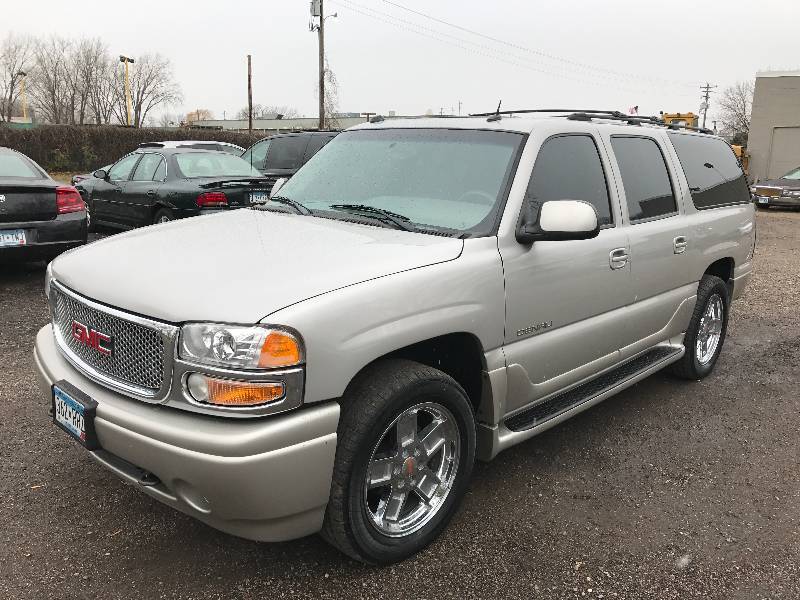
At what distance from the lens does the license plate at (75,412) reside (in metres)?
2.48

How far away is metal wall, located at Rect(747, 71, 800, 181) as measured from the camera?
103ft

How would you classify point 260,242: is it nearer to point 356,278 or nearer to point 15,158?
point 356,278

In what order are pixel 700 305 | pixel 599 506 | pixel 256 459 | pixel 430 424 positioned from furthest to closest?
pixel 700 305 < pixel 599 506 < pixel 430 424 < pixel 256 459

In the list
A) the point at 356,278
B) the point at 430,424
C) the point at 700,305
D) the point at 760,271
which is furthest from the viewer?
the point at 760,271

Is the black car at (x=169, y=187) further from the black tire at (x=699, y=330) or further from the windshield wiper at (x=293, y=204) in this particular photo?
the black tire at (x=699, y=330)

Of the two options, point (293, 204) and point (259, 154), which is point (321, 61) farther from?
point (293, 204)

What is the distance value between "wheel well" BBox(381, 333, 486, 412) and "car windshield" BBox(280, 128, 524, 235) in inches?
19.5

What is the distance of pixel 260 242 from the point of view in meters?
2.91

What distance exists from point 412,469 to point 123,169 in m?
8.60

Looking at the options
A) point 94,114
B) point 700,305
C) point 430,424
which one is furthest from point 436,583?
point 94,114

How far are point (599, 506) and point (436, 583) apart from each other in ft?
3.36

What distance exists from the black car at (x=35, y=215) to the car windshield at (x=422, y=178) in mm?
4177

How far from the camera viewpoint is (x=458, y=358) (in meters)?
3.00

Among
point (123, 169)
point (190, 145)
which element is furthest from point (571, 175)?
point (190, 145)
